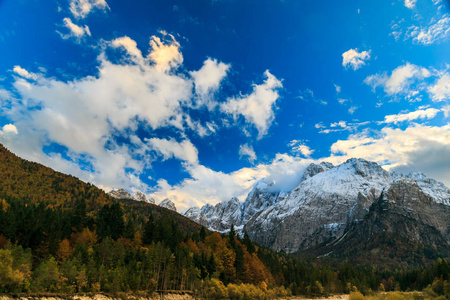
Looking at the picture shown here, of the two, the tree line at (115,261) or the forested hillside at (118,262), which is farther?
the forested hillside at (118,262)

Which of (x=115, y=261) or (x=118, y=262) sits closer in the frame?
(x=118, y=262)

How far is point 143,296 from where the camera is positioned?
5853cm

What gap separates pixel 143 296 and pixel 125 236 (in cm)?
3670

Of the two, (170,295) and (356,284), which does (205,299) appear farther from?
(356,284)

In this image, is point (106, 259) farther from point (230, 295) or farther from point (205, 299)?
point (230, 295)

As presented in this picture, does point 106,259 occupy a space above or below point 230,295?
above

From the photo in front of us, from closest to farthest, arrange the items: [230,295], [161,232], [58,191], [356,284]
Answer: [230,295]
[161,232]
[356,284]
[58,191]

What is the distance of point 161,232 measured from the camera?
91000mm

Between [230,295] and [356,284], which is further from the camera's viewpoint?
[356,284]

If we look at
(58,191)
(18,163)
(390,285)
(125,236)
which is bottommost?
(390,285)

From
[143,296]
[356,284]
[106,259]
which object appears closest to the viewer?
[143,296]

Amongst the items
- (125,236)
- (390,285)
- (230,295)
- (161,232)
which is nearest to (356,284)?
(390,285)

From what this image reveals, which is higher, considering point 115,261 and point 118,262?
point 118,262

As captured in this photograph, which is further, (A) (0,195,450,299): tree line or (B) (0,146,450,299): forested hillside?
(B) (0,146,450,299): forested hillside
